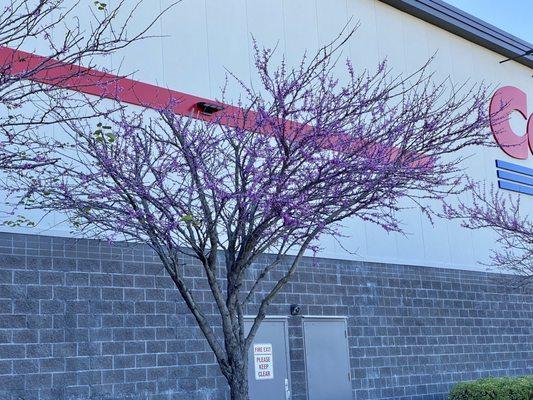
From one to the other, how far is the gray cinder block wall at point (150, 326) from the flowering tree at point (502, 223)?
1.74 meters

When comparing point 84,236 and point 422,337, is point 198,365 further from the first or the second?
point 422,337

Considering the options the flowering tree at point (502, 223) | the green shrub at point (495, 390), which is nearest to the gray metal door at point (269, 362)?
the green shrub at point (495, 390)

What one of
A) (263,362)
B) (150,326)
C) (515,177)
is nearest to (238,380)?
(150,326)

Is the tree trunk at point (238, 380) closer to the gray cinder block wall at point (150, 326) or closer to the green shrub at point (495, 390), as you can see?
the gray cinder block wall at point (150, 326)

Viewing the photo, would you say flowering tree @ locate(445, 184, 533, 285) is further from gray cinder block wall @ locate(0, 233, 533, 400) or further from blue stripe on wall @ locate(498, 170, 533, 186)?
gray cinder block wall @ locate(0, 233, 533, 400)

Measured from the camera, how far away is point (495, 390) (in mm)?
16406

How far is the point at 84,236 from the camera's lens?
41.0 feet

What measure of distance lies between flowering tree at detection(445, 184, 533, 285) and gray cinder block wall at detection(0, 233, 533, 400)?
1.74m

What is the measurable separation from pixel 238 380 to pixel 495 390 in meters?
8.84

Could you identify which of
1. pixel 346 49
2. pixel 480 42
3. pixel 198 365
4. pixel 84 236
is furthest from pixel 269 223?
pixel 480 42

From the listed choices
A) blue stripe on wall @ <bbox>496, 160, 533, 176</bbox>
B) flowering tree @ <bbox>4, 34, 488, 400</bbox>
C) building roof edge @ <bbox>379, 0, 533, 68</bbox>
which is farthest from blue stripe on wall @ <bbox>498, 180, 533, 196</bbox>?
flowering tree @ <bbox>4, 34, 488, 400</bbox>

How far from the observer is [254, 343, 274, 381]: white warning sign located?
576 inches

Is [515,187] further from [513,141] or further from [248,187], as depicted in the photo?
[248,187]

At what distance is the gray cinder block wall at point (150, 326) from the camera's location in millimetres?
11641
